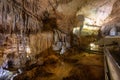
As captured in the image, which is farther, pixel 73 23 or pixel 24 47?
pixel 73 23

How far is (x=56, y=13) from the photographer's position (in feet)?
30.6

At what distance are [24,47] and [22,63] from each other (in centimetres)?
71

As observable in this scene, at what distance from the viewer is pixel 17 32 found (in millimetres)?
6863

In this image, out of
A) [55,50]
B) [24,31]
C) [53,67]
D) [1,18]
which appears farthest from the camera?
[55,50]

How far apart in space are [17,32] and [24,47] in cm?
79

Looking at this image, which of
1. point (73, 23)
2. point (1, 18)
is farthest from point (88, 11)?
point (1, 18)

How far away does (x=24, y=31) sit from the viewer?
23.6ft

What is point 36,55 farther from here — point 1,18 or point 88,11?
point 88,11

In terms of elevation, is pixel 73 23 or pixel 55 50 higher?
pixel 73 23

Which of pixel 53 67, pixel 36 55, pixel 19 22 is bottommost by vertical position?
pixel 53 67

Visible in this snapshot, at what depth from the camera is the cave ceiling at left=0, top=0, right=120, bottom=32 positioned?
6.56 m

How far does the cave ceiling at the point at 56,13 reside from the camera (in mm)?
6561

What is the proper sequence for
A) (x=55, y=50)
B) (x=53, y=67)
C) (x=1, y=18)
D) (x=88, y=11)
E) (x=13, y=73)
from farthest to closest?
(x=88, y=11), (x=55, y=50), (x=53, y=67), (x=13, y=73), (x=1, y=18)

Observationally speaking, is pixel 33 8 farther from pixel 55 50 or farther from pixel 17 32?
pixel 55 50
